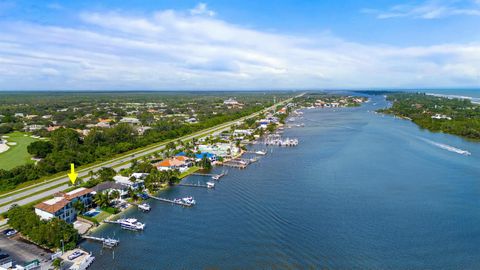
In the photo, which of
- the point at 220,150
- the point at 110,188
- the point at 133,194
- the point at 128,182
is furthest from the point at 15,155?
the point at 220,150

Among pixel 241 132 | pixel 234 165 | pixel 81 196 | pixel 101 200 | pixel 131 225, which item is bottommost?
pixel 131 225

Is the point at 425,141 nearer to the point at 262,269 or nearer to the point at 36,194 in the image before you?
the point at 262,269

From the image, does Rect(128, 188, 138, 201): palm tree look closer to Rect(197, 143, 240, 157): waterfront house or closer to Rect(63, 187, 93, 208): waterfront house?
Rect(63, 187, 93, 208): waterfront house

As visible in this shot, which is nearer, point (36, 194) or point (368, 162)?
point (36, 194)

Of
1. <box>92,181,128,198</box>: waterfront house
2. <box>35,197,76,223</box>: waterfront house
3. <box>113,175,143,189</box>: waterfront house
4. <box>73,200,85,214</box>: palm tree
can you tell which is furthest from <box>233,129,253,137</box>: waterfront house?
<box>35,197,76,223</box>: waterfront house

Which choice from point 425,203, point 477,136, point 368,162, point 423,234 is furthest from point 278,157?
point 477,136

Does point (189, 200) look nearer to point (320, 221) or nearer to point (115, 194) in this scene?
point (115, 194)
